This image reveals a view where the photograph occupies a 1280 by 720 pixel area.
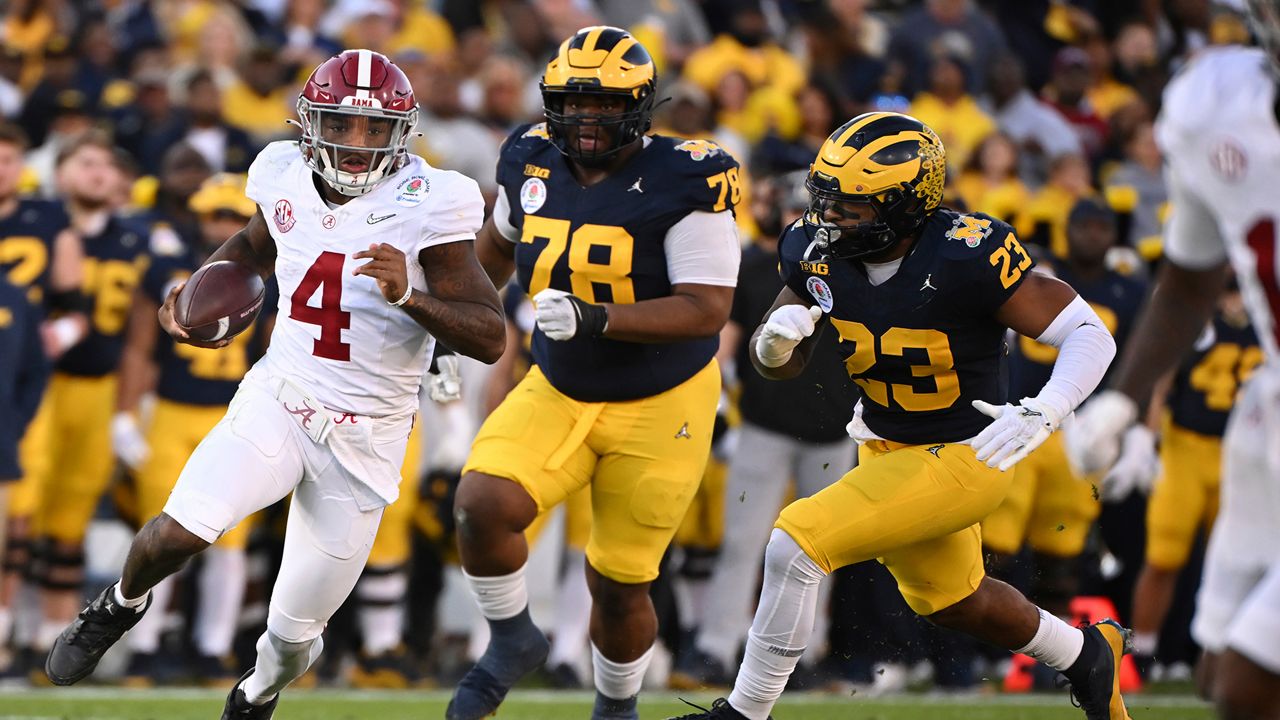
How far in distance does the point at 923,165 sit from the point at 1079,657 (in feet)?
4.62

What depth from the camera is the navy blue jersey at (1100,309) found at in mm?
7031

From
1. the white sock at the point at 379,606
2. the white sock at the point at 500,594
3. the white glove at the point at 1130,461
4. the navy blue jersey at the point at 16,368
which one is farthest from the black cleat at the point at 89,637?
the white glove at the point at 1130,461

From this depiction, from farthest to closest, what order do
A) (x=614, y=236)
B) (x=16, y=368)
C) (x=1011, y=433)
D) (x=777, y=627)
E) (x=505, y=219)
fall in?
(x=16, y=368)
(x=505, y=219)
(x=614, y=236)
(x=777, y=627)
(x=1011, y=433)

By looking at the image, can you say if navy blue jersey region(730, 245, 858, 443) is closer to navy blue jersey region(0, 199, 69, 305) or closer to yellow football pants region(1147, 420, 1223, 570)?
yellow football pants region(1147, 420, 1223, 570)

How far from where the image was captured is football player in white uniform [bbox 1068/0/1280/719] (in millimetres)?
3121

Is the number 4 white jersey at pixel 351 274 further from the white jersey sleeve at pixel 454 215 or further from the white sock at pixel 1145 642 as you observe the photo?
the white sock at pixel 1145 642

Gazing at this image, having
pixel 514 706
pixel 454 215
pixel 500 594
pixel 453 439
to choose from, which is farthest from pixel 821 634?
pixel 454 215

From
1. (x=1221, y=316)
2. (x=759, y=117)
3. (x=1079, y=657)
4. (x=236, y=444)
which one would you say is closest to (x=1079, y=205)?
(x=1221, y=316)

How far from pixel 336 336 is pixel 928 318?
151 cm

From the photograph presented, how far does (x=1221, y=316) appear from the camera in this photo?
22.8 ft

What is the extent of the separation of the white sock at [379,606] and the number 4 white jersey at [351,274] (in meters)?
2.57

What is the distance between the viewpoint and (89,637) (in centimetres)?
440

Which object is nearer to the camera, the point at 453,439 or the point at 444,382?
the point at 444,382

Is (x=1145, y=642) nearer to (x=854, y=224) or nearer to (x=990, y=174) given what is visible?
(x=990, y=174)
